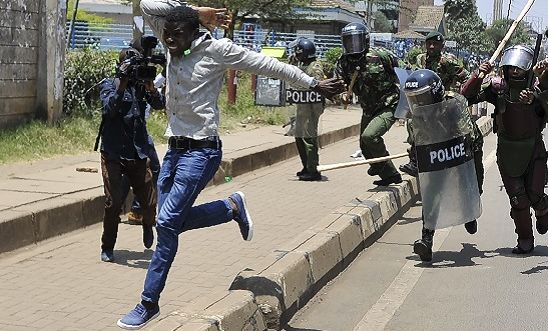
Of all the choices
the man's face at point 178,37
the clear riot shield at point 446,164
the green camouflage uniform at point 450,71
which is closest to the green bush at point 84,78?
the green camouflage uniform at point 450,71

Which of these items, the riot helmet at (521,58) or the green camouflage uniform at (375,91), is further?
the green camouflage uniform at (375,91)

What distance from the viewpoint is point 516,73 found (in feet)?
24.4

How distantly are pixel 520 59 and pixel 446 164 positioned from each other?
1093 millimetres

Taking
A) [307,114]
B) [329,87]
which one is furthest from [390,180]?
[329,87]

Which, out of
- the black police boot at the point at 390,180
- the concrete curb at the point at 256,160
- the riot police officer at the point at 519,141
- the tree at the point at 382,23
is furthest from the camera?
the tree at the point at 382,23

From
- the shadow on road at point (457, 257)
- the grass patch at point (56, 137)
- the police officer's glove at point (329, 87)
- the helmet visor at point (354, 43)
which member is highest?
the helmet visor at point (354, 43)

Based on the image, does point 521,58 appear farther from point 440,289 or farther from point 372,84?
point 372,84

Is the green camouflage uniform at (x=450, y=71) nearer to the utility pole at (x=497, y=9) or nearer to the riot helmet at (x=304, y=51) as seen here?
the riot helmet at (x=304, y=51)

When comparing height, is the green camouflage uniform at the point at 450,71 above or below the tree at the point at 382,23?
below

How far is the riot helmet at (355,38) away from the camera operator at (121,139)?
289cm

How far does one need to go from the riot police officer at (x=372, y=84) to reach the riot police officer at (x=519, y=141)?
77.4 inches

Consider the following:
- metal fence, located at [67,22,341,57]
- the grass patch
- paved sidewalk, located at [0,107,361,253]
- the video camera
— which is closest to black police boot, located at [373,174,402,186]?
paved sidewalk, located at [0,107,361,253]

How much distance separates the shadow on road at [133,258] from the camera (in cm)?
700

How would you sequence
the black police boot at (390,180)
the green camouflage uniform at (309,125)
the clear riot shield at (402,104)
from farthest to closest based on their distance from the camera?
the green camouflage uniform at (309,125) < the black police boot at (390,180) < the clear riot shield at (402,104)
